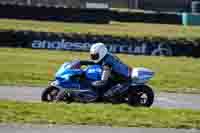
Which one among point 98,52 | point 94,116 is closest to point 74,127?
point 94,116

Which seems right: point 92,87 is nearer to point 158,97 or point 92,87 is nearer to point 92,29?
point 158,97

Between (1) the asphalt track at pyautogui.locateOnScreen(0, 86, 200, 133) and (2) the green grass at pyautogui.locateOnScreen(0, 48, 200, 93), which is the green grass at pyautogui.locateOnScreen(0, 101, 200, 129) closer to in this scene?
(1) the asphalt track at pyautogui.locateOnScreen(0, 86, 200, 133)

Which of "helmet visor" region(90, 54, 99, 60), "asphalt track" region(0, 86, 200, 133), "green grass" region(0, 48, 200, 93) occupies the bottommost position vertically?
"green grass" region(0, 48, 200, 93)

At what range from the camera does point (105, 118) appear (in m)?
9.73

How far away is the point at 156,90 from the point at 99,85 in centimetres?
522

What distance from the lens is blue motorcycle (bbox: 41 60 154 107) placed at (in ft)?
46.0

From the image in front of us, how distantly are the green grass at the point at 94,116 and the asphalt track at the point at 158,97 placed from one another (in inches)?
153

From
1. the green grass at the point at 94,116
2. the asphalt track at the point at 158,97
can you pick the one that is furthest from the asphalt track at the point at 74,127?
the green grass at the point at 94,116

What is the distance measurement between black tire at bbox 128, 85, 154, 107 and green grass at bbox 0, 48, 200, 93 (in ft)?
17.4

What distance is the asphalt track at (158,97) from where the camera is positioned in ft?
49.3

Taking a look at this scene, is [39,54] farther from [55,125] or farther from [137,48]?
[55,125]

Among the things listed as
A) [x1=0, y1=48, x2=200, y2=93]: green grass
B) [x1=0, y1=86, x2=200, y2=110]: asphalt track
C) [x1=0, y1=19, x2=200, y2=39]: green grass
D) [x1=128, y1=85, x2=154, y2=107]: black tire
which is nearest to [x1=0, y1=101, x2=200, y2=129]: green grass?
[x1=128, y1=85, x2=154, y2=107]: black tire

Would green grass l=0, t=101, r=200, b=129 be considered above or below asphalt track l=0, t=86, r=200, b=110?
above

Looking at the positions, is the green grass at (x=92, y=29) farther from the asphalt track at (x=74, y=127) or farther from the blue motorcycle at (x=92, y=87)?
the blue motorcycle at (x=92, y=87)
